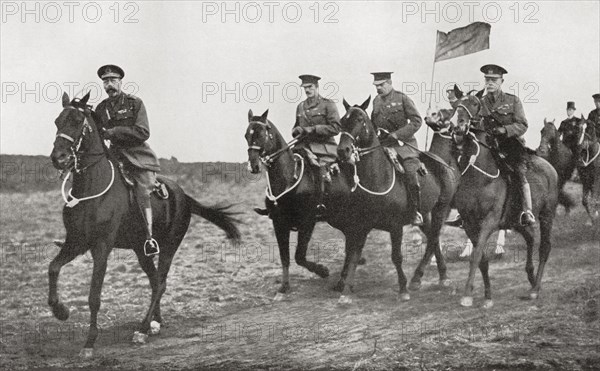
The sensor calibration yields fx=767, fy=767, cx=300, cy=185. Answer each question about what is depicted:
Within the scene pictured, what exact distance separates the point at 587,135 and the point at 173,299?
29.8ft

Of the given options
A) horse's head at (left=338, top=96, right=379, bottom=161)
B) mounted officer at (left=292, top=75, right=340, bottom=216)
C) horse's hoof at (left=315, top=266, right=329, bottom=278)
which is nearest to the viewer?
horse's head at (left=338, top=96, right=379, bottom=161)

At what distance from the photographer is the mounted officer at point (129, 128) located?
10.4m

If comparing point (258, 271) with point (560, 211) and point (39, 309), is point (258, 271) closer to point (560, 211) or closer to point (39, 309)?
point (39, 309)

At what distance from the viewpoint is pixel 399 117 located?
1248 cm

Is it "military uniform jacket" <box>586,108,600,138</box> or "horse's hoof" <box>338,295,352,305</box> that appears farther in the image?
"military uniform jacket" <box>586,108,600,138</box>

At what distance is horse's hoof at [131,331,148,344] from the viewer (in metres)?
9.98

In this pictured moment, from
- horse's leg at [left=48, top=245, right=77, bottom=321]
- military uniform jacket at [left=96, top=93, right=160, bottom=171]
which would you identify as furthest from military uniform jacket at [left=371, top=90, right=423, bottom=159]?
horse's leg at [left=48, top=245, right=77, bottom=321]

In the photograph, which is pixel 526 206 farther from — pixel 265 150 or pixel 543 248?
pixel 265 150

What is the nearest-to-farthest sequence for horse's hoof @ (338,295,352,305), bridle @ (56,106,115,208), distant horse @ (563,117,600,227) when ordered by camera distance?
bridle @ (56,106,115,208), horse's hoof @ (338,295,352,305), distant horse @ (563,117,600,227)

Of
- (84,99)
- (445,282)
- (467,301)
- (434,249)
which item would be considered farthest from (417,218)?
(84,99)

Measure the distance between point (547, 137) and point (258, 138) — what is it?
7.25 m

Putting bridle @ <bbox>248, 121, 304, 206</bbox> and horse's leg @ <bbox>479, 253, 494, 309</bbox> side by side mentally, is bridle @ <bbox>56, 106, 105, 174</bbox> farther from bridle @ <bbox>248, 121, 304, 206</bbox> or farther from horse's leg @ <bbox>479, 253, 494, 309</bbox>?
horse's leg @ <bbox>479, 253, 494, 309</bbox>

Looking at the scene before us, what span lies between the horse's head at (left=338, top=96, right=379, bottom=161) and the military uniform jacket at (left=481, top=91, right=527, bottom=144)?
1.71 meters

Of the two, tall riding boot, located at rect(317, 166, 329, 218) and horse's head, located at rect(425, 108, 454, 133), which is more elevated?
horse's head, located at rect(425, 108, 454, 133)
